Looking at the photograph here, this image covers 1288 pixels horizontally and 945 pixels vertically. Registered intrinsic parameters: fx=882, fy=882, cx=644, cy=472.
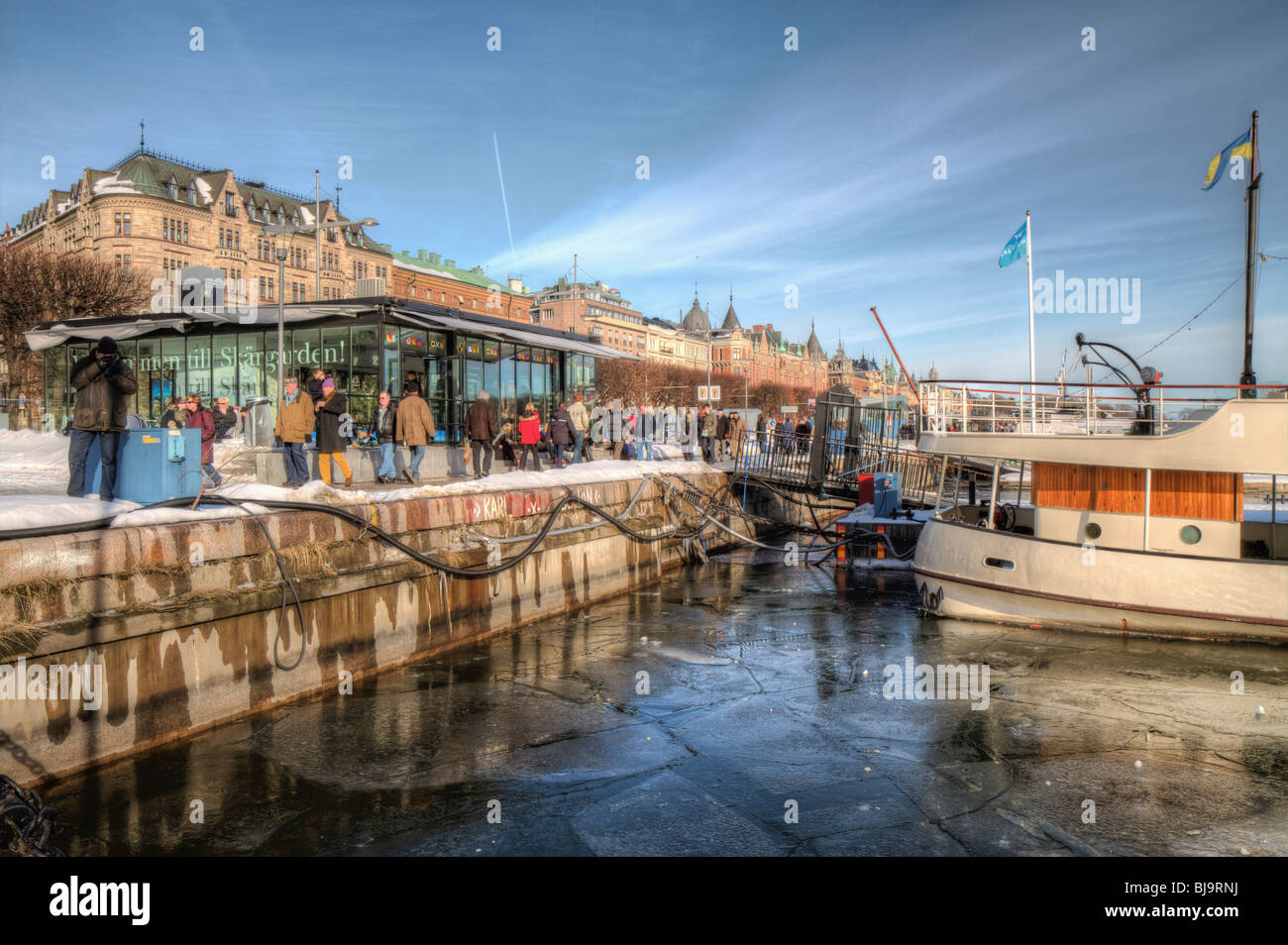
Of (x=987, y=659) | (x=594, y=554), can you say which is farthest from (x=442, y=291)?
(x=987, y=659)

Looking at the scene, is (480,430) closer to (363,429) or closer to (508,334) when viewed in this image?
(363,429)

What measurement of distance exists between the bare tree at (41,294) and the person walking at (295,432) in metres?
21.3

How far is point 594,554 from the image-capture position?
15805 mm

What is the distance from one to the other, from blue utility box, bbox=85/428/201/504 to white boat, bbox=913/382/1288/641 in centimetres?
1042

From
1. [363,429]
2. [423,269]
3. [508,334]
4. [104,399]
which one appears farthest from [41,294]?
[423,269]

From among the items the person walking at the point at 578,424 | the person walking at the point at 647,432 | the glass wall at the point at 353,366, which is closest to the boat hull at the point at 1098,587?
the person walking at the point at 578,424

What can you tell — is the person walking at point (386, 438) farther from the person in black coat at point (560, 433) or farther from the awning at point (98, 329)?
the awning at point (98, 329)

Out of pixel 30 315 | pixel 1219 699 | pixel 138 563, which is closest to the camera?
pixel 138 563

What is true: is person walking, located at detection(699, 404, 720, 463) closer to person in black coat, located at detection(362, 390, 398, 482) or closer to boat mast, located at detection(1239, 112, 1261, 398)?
person in black coat, located at detection(362, 390, 398, 482)

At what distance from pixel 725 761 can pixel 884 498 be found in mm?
13537

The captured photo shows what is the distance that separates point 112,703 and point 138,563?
116 centimetres

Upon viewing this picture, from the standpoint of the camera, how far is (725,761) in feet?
24.8

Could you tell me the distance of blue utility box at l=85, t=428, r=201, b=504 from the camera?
9.20 m
